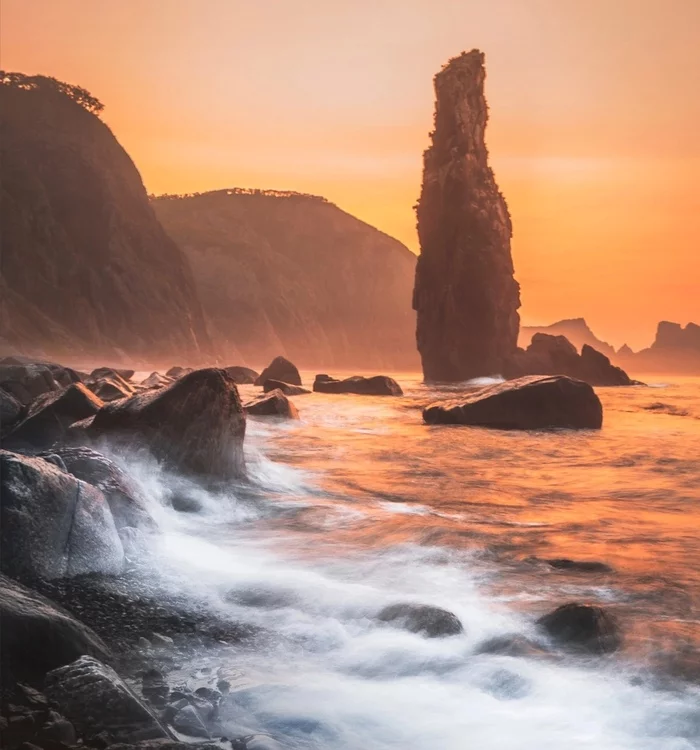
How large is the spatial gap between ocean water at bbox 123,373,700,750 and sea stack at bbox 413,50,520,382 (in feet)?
153

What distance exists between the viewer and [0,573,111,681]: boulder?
3.21 meters

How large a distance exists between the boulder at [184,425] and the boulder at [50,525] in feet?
9.66

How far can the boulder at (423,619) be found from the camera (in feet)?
14.2

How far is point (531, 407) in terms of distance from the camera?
58.0 feet

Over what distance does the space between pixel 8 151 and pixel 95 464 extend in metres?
69.0

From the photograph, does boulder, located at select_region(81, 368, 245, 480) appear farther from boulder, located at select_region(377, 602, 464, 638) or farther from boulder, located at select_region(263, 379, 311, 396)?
boulder, located at select_region(263, 379, 311, 396)

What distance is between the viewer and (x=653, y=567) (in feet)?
19.0

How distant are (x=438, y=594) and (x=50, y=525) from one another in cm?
252

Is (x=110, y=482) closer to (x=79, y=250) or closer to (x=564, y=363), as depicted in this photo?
(x=564, y=363)

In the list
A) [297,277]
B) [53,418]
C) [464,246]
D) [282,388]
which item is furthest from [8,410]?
[297,277]

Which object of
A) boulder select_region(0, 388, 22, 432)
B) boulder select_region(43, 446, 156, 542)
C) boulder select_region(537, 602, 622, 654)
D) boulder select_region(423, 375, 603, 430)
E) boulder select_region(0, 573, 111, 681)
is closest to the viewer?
boulder select_region(0, 573, 111, 681)

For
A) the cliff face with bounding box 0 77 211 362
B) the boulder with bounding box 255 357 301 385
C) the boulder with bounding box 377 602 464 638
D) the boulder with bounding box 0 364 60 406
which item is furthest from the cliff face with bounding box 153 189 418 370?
the boulder with bounding box 377 602 464 638

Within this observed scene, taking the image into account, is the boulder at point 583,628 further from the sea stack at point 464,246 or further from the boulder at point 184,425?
the sea stack at point 464,246

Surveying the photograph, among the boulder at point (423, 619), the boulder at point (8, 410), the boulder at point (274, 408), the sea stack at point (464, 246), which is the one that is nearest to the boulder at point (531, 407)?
the boulder at point (274, 408)
